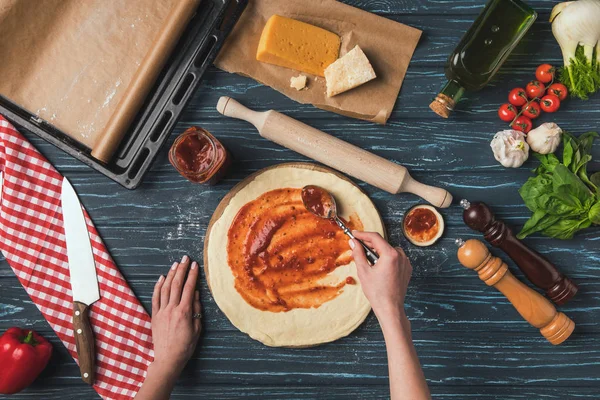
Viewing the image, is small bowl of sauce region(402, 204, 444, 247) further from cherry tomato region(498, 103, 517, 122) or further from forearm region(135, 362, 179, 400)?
forearm region(135, 362, 179, 400)

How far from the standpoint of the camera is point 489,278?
1938mm

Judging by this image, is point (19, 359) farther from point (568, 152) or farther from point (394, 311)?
point (568, 152)

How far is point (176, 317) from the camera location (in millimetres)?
2053

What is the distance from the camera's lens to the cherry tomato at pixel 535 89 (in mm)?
2014

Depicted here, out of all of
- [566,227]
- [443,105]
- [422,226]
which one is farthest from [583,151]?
[422,226]

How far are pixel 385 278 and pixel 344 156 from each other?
515mm

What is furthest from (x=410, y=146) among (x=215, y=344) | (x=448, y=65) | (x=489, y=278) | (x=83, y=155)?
(x=83, y=155)

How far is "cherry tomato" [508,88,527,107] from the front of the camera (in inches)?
79.5

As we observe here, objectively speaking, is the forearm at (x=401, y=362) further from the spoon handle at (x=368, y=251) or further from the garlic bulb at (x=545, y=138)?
the garlic bulb at (x=545, y=138)

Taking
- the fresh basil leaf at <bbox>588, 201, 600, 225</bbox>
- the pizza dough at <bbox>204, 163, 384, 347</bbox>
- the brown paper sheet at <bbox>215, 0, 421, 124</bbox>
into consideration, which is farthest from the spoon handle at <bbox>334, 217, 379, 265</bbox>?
the fresh basil leaf at <bbox>588, 201, 600, 225</bbox>

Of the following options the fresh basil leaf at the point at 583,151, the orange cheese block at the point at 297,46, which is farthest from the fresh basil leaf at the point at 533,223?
the orange cheese block at the point at 297,46

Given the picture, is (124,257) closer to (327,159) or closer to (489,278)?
(327,159)

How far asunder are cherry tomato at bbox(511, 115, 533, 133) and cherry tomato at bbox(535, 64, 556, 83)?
0.17 meters

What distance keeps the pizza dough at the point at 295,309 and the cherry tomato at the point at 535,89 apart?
761 mm
